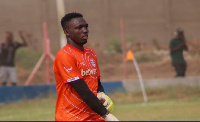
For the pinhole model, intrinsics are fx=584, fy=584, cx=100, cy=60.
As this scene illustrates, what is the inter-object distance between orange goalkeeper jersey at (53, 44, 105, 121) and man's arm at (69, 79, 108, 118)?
51 mm

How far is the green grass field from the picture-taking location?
48.1ft

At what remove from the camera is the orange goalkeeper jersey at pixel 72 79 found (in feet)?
18.5

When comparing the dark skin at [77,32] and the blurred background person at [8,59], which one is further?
the blurred background person at [8,59]

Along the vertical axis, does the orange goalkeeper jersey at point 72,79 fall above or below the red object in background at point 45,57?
above

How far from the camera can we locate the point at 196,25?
22.7m

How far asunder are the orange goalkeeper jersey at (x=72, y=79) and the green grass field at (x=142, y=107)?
814cm

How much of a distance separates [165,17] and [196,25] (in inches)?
72.8

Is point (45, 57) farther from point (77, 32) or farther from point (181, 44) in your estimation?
point (77, 32)

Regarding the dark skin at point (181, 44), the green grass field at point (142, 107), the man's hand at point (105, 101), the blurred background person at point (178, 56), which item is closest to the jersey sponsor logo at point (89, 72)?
the man's hand at point (105, 101)

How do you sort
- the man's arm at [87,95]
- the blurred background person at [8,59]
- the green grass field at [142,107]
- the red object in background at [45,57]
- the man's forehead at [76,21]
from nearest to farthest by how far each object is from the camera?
1. the man's arm at [87,95]
2. the man's forehead at [76,21]
3. the green grass field at [142,107]
4. the blurred background person at [8,59]
5. the red object in background at [45,57]

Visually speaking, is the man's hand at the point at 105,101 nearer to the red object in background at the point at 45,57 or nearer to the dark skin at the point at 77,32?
the dark skin at the point at 77,32

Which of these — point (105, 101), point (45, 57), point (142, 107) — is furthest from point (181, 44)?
point (105, 101)

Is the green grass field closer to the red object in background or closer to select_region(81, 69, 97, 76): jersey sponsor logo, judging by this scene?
the red object in background

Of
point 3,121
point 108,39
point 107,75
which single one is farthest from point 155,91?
point 3,121
